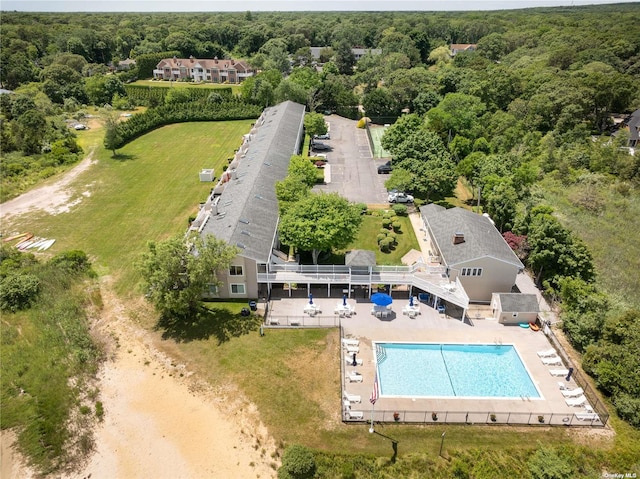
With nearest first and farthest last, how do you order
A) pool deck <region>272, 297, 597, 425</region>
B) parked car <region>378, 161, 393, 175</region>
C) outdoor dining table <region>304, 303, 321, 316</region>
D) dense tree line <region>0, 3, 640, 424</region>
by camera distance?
1. pool deck <region>272, 297, 597, 425</region>
2. outdoor dining table <region>304, 303, 321, 316</region>
3. dense tree line <region>0, 3, 640, 424</region>
4. parked car <region>378, 161, 393, 175</region>

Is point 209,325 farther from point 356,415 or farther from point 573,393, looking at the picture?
point 573,393

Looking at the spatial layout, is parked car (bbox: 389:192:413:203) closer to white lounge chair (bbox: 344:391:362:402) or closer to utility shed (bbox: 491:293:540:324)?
utility shed (bbox: 491:293:540:324)

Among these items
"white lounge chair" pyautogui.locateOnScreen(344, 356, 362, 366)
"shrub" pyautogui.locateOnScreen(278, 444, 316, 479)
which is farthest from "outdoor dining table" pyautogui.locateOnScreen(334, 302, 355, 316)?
"shrub" pyautogui.locateOnScreen(278, 444, 316, 479)

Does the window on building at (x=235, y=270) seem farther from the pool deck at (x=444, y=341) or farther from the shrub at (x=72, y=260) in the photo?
the shrub at (x=72, y=260)

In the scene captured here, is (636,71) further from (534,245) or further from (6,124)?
(6,124)

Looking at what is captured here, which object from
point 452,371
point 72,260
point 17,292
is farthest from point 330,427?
point 72,260

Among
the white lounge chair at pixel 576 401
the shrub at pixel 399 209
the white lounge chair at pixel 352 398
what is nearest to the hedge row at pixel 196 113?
the shrub at pixel 399 209
